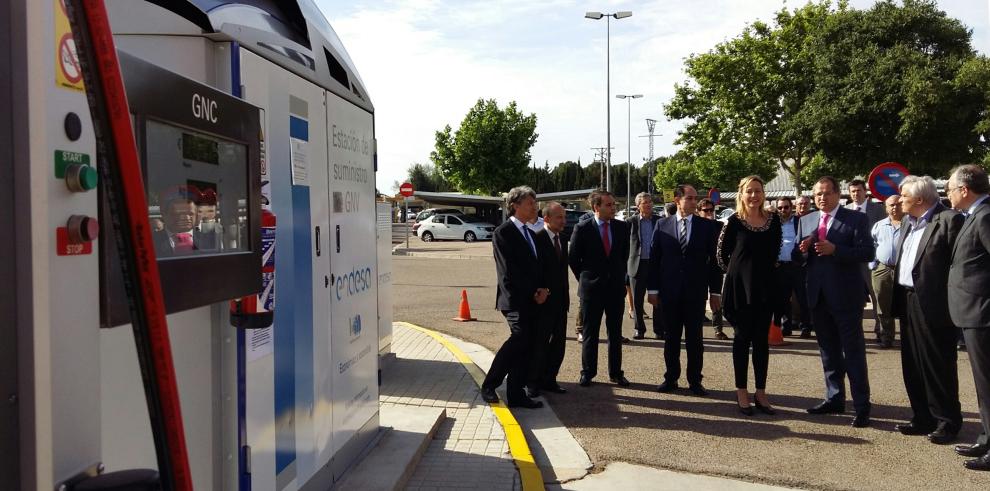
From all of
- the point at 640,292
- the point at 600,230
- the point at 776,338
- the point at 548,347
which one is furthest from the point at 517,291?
the point at 776,338

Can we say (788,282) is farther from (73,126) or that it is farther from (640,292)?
(73,126)

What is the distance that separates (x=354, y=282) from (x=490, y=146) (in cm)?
4804

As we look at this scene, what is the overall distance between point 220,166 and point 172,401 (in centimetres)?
138

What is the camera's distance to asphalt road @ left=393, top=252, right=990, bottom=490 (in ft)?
17.3

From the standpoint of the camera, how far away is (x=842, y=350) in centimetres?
684

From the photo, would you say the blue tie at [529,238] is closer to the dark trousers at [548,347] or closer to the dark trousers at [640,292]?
the dark trousers at [548,347]

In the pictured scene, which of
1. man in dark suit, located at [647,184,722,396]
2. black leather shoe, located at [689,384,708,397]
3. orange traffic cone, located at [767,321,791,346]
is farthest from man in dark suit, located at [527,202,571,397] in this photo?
orange traffic cone, located at [767,321,791,346]

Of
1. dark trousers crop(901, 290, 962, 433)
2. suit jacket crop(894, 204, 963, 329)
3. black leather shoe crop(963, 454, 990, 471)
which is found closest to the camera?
black leather shoe crop(963, 454, 990, 471)

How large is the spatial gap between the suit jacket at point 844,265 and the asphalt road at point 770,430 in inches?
39.5

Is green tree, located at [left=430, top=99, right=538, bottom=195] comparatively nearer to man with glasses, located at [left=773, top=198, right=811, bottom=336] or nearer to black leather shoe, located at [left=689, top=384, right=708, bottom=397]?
man with glasses, located at [left=773, top=198, right=811, bottom=336]

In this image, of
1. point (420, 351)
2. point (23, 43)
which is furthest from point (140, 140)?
point (420, 351)

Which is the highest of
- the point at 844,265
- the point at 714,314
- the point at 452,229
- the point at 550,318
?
the point at 452,229

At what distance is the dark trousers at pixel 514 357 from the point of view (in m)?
6.69

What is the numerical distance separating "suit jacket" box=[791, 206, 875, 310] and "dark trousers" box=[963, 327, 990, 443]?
3.83 ft
